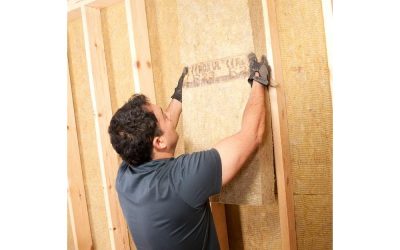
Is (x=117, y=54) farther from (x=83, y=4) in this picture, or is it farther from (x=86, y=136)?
(x=86, y=136)

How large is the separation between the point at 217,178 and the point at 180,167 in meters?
0.15

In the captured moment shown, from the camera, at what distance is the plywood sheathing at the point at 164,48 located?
1707 millimetres

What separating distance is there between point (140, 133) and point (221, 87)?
15.4 inches

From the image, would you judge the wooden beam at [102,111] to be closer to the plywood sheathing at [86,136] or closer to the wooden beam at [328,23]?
the plywood sheathing at [86,136]

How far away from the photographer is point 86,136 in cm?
226

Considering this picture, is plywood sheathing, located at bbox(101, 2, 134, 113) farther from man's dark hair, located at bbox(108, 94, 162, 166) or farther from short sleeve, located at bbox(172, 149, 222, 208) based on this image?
short sleeve, located at bbox(172, 149, 222, 208)

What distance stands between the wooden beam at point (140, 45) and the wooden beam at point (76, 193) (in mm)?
741

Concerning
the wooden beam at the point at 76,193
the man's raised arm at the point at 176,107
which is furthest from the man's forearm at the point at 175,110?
the wooden beam at the point at 76,193

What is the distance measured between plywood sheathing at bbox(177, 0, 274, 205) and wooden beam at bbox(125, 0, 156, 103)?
40 centimetres

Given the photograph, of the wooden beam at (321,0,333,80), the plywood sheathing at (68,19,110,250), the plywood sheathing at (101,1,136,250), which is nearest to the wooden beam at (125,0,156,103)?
the plywood sheathing at (101,1,136,250)
